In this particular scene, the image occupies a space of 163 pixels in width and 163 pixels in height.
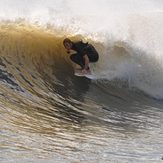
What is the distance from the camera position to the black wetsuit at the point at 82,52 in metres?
11.8

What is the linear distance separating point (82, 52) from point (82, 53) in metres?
0.03

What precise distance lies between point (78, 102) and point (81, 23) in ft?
14.2

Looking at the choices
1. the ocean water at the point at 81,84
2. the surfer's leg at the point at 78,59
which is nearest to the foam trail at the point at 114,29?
the ocean water at the point at 81,84

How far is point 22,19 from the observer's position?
1470 centimetres

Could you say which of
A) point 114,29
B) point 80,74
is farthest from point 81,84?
point 114,29

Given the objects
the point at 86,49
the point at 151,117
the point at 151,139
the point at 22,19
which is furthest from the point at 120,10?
the point at 151,139

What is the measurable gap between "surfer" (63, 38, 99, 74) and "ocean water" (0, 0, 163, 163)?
0.34 meters

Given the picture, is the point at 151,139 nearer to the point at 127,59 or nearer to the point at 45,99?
the point at 45,99

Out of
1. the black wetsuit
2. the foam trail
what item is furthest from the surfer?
the foam trail

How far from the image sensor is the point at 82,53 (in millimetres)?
11891

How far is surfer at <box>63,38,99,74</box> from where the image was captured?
11829 mm

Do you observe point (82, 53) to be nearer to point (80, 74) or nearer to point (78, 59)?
point (78, 59)

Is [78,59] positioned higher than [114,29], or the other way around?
[114,29]

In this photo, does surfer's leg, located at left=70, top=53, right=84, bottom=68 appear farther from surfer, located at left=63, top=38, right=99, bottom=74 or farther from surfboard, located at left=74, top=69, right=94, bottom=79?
surfboard, located at left=74, top=69, right=94, bottom=79
